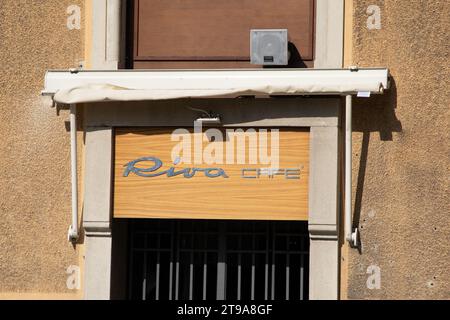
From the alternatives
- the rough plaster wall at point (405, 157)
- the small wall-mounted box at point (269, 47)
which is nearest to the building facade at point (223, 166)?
the rough plaster wall at point (405, 157)

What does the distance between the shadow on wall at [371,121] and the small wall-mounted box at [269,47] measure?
96cm

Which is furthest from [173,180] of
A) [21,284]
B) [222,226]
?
[21,284]

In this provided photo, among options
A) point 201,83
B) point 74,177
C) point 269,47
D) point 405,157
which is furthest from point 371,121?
point 74,177

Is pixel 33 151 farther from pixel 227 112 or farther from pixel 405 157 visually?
pixel 405 157

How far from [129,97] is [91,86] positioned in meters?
0.48

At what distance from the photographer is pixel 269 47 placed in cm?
1317

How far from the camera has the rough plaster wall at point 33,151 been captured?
533 inches

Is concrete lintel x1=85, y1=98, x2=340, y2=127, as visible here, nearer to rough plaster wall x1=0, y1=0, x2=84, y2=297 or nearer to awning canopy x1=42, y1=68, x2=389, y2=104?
awning canopy x1=42, y1=68, x2=389, y2=104

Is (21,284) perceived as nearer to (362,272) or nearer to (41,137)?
(41,137)

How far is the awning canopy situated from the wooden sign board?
0.53 metres

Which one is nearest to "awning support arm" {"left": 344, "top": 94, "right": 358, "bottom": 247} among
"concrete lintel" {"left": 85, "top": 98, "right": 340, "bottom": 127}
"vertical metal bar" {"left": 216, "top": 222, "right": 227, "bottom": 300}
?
"concrete lintel" {"left": 85, "top": 98, "right": 340, "bottom": 127}

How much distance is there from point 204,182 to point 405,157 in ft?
7.19

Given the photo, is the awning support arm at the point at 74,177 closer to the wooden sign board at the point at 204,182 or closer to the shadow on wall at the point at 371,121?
the wooden sign board at the point at 204,182

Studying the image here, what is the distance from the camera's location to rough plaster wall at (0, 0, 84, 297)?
13.5 metres
